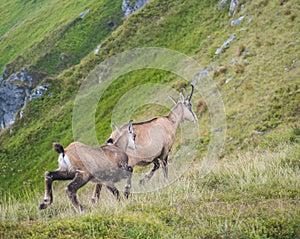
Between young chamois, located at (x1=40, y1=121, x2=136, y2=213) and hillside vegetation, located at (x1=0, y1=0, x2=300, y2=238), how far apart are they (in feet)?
1.47

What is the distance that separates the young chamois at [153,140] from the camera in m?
10.9

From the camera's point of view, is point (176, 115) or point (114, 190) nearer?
point (114, 190)

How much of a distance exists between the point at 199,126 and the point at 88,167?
15.5 meters

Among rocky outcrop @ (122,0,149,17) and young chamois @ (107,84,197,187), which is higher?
rocky outcrop @ (122,0,149,17)

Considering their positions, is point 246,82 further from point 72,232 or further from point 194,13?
point 194,13

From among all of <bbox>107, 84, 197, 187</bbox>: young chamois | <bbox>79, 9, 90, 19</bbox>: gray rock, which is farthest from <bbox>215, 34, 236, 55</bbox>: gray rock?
<bbox>79, 9, 90, 19</bbox>: gray rock

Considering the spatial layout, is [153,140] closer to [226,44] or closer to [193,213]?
[193,213]

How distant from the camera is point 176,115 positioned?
13.8 m

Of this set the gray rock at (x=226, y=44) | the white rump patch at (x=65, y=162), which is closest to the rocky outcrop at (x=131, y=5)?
the gray rock at (x=226, y=44)

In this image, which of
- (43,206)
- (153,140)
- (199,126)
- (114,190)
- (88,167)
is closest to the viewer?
(43,206)

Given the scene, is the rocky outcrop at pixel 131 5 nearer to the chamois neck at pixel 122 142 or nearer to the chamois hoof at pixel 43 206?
the chamois neck at pixel 122 142

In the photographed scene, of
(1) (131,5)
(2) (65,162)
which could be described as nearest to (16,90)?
(1) (131,5)

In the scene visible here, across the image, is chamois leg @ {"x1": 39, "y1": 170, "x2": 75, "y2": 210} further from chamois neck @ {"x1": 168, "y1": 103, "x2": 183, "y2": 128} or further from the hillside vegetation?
chamois neck @ {"x1": 168, "y1": 103, "x2": 183, "y2": 128}

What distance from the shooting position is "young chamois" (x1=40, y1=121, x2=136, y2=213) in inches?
322
